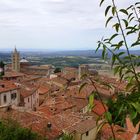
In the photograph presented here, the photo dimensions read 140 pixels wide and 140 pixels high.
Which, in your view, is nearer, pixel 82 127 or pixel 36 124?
pixel 36 124

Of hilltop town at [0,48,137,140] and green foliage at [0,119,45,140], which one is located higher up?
green foliage at [0,119,45,140]

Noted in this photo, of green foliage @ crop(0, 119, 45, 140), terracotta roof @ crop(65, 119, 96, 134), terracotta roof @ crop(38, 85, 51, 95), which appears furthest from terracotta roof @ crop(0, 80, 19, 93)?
green foliage @ crop(0, 119, 45, 140)

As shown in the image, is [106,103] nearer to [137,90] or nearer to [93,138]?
[137,90]

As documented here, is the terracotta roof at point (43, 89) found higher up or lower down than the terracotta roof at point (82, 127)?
lower down

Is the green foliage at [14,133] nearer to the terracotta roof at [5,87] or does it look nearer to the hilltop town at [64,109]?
the hilltop town at [64,109]

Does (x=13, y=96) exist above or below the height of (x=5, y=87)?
below

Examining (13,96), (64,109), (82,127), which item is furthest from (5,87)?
(82,127)

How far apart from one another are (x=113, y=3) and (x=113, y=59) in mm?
590

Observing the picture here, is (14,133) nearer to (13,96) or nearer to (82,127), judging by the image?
(82,127)

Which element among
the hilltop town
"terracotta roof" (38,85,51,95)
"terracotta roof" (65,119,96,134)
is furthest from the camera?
"terracotta roof" (38,85,51,95)

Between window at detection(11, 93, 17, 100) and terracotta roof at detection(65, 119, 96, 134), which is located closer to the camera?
terracotta roof at detection(65, 119, 96, 134)

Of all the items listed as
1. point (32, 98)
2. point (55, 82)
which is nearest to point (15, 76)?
point (55, 82)

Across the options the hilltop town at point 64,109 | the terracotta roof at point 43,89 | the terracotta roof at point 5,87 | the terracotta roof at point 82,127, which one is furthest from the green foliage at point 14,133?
the terracotta roof at point 43,89

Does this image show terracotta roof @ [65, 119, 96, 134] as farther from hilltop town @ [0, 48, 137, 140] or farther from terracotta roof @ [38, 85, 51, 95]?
terracotta roof @ [38, 85, 51, 95]
